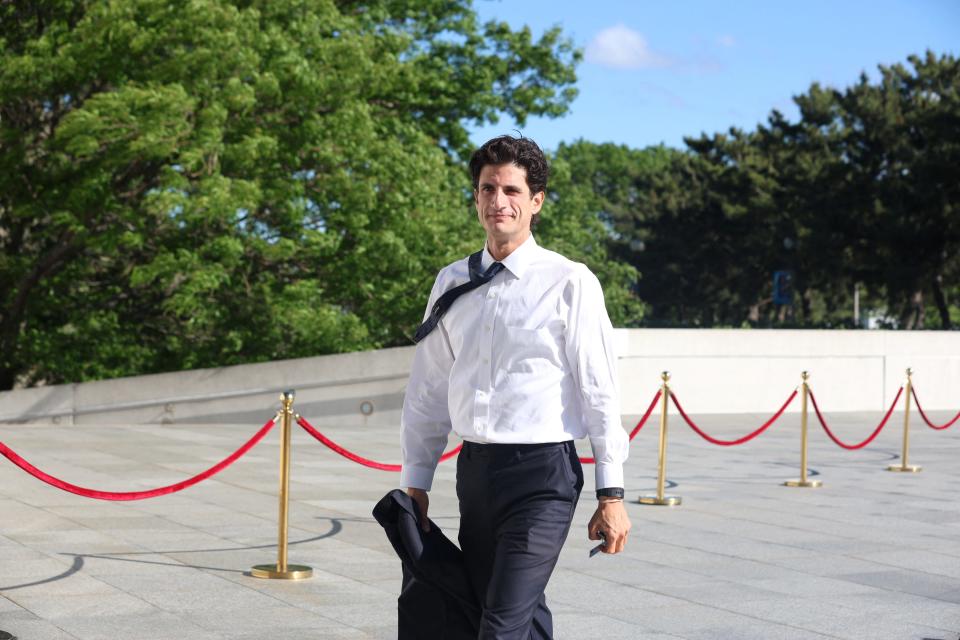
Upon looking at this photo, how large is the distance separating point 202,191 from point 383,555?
10793 millimetres

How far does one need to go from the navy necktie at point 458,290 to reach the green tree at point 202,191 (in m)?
13.9

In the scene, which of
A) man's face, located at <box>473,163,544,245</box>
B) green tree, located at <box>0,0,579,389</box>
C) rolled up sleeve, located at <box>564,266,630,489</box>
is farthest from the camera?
green tree, located at <box>0,0,579,389</box>

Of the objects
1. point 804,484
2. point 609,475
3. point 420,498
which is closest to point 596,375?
point 609,475

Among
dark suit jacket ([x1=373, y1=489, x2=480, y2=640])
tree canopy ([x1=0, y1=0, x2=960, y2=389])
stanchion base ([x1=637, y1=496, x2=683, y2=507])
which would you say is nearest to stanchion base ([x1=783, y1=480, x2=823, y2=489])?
stanchion base ([x1=637, y1=496, x2=683, y2=507])

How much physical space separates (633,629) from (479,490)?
2763mm

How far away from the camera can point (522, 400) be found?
3604 mm

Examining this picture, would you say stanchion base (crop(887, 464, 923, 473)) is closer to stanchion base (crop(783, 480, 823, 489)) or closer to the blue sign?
stanchion base (crop(783, 480, 823, 489))

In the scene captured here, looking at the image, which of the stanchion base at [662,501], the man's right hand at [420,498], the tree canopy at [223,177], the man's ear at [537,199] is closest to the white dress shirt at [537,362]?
the man's ear at [537,199]

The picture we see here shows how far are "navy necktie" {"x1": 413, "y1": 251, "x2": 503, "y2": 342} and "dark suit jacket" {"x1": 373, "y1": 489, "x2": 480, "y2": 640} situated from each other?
50 cm

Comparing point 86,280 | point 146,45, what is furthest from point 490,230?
point 86,280

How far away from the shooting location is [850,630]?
6.20 meters

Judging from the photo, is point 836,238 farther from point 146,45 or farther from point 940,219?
point 146,45

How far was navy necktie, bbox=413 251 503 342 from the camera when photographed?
3.74m

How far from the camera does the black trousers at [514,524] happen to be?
11.5ft
